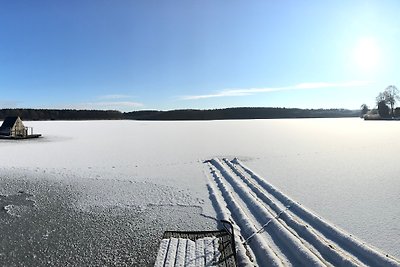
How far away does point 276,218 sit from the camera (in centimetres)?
652

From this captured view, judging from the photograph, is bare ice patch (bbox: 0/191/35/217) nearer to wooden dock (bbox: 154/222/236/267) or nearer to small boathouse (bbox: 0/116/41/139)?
wooden dock (bbox: 154/222/236/267)

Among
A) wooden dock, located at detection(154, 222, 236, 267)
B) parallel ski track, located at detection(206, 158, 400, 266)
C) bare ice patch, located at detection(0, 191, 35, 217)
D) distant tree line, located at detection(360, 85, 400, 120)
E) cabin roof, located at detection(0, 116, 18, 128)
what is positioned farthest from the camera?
distant tree line, located at detection(360, 85, 400, 120)

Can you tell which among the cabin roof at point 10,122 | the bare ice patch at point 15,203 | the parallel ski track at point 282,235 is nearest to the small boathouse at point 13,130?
the cabin roof at point 10,122

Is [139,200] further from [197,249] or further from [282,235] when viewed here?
[282,235]

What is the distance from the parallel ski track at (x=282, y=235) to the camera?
15.4 feet

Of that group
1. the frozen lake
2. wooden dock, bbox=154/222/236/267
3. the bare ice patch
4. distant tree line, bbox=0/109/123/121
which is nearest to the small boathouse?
the frozen lake

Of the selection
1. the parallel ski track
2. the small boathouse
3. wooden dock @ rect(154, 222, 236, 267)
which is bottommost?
wooden dock @ rect(154, 222, 236, 267)

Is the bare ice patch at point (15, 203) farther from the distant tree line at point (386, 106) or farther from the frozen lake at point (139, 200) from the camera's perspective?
the distant tree line at point (386, 106)

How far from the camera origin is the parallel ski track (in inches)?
184

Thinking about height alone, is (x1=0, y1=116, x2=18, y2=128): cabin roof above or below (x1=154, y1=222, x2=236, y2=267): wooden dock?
above

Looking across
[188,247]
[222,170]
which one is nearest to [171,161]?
[222,170]

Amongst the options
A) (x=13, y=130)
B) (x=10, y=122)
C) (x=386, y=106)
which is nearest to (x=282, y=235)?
(x=13, y=130)

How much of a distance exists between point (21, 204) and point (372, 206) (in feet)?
28.2

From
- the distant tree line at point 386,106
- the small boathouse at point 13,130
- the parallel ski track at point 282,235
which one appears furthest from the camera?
the distant tree line at point 386,106
